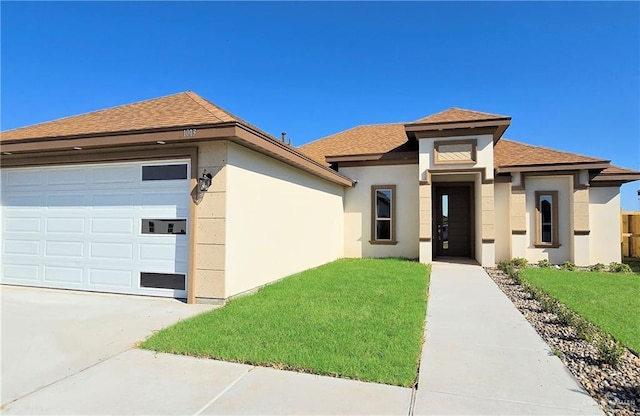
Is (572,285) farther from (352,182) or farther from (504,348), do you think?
(352,182)

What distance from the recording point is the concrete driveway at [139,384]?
2.87m

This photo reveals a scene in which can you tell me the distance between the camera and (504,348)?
4395 mm

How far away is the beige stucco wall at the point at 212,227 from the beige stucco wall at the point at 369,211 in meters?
8.22

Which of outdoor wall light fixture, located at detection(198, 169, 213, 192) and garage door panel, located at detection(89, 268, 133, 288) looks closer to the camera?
outdoor wall light fixture, located at detection(198, 169, 213, 192)

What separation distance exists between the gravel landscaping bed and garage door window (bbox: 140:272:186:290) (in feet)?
20.3

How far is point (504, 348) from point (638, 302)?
4.60m

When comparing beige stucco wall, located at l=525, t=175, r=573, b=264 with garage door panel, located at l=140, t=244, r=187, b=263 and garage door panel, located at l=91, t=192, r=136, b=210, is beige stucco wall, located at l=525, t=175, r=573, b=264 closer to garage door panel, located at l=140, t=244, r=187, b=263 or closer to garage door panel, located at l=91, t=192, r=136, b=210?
garage door panel, located at l=140, t=244, r=187, b=263

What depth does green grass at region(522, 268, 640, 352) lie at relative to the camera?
511cm

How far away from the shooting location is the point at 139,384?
328cm

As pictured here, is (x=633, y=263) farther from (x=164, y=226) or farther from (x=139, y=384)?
(x=139, y=384)

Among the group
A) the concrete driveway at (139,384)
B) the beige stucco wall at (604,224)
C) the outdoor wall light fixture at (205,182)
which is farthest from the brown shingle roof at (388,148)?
the concrete driveway at (139,384)

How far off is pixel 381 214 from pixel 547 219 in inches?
236

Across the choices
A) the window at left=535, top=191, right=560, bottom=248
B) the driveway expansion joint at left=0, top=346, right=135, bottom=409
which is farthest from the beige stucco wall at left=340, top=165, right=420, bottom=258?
the driveway expansion joint at left=0, top=346, right=135, bottom=409

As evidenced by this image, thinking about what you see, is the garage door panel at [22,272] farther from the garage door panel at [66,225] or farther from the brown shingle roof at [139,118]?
the brown shingle roof at [139,118]
